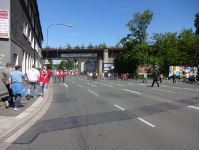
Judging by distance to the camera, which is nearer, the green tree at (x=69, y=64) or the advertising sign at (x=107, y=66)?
the advertising sign at (x=107, y=66)

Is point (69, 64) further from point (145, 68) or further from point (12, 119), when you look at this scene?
point (12, 119)

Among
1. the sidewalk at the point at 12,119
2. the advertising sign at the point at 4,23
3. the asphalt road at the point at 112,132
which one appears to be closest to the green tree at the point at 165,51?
the advertising sign at the point at 4,23

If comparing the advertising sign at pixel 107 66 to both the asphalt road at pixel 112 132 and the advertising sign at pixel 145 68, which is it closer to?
the advertising sign at pixel 145 68

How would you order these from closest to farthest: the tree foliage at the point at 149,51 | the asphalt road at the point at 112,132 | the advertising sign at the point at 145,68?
1. the asphalt road at the point at 112,132
2. the tree foliage at the point at 149,51
3. the advertising sign at the point at 145,68

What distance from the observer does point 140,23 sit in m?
59.9

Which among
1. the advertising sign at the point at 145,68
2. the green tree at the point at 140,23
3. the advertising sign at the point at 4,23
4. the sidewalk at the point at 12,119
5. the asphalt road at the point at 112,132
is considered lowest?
the asphalt road at the point at 112,132

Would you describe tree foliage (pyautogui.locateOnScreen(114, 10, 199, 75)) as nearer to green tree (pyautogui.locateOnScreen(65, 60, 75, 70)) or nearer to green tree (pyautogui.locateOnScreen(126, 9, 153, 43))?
green tree (pyautogui.locateOnScreen(126, 9, 153, 43))

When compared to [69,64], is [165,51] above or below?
above

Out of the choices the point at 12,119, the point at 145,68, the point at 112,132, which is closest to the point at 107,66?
the point at 145,68

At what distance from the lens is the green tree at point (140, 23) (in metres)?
59.0

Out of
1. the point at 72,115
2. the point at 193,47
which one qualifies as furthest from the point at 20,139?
the point at 193,47

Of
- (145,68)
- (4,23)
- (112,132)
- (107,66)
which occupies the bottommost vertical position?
(112,132)

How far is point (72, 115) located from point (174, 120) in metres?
3.54

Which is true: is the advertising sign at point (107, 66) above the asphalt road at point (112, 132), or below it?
above
